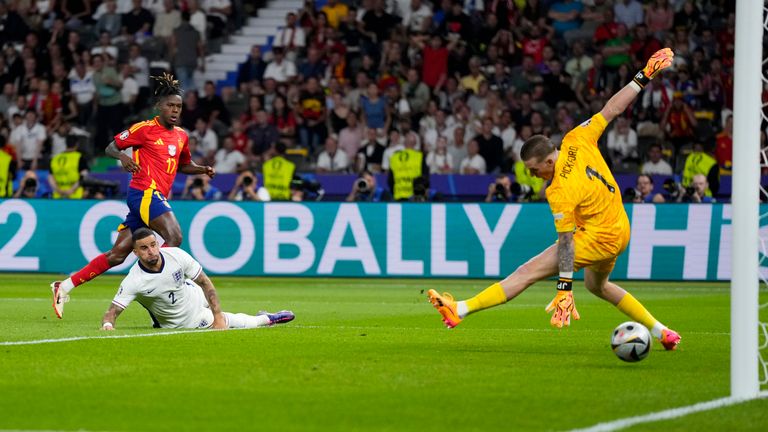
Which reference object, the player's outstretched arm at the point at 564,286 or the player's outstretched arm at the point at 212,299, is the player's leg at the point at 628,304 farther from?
the player's outstretched arm at the point at 212,299

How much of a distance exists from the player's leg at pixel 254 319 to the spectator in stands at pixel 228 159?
13148 mm

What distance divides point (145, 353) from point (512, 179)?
1491 cm

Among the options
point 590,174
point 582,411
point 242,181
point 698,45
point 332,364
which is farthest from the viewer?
point 698,45

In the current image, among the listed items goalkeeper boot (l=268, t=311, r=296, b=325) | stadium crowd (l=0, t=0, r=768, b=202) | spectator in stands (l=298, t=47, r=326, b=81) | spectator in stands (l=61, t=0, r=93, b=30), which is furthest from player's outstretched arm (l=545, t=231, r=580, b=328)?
spectator in stands (l=61, t=0, r=93, b=30)

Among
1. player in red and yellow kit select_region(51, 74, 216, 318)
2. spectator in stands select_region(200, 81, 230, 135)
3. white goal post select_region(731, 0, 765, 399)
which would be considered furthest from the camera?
spectator in stands select_region(200, 81, 230, 135)

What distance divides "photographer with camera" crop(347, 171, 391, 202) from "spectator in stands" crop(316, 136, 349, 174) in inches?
56.8

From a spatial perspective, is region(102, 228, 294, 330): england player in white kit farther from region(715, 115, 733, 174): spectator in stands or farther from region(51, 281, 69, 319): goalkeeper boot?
region(715, 115, 733, 174): spectator in stands

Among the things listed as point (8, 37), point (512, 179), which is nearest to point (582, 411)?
point (512, 179)

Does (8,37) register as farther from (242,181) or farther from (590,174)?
(590,174)

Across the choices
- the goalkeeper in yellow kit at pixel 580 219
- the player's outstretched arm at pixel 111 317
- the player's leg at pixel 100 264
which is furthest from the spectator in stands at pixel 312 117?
the goalkeeper in yellow kit at pixel 580 219

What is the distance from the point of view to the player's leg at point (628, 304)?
34.5 ft

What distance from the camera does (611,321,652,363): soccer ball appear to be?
9.55 metres

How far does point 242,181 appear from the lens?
24.0m

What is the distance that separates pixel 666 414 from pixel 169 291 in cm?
597
